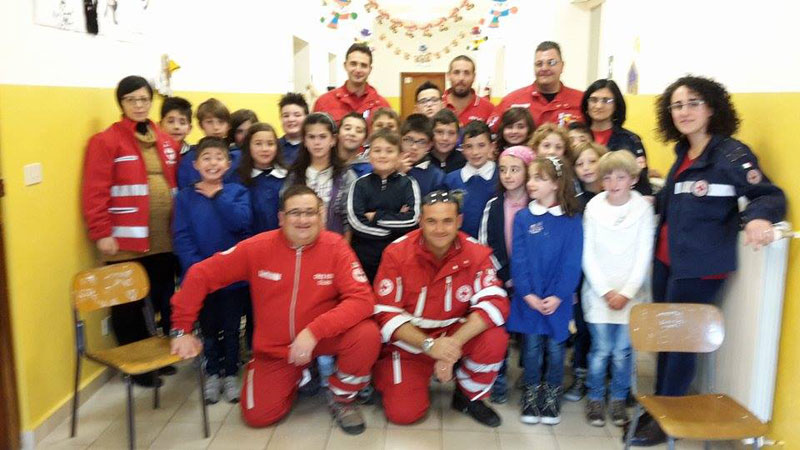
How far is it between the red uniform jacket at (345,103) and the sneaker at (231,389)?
1957mm

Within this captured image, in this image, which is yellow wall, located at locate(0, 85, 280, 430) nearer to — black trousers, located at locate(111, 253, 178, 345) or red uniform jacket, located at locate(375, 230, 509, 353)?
black trousers, located at locate(111, 253, 178, 345)

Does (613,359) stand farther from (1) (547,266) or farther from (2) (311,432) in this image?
(2) (311,432)

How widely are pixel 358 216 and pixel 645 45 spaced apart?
7.74ft

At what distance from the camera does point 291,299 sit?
2793 millimetres

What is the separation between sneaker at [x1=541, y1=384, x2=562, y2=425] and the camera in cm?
290

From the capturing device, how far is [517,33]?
9.25 m

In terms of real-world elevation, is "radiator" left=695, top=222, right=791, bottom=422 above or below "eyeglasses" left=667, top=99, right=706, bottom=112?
below

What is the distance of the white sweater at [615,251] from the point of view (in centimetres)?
274

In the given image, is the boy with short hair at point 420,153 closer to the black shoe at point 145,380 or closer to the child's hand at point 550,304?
the child's hand at point 550,304

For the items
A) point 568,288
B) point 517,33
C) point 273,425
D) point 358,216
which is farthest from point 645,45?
point 517,33

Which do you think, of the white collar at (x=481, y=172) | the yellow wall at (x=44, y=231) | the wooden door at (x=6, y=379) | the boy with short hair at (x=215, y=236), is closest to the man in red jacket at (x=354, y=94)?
the white collar at (x=481, y=172)

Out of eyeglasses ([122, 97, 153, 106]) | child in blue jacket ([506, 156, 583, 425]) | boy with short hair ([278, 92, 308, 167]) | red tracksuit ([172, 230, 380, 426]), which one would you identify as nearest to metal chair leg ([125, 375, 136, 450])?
red tracksuit ([172, 230, 380, 426])

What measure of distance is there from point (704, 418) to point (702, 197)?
2.83ft

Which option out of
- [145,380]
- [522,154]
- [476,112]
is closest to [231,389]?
[145,380]
